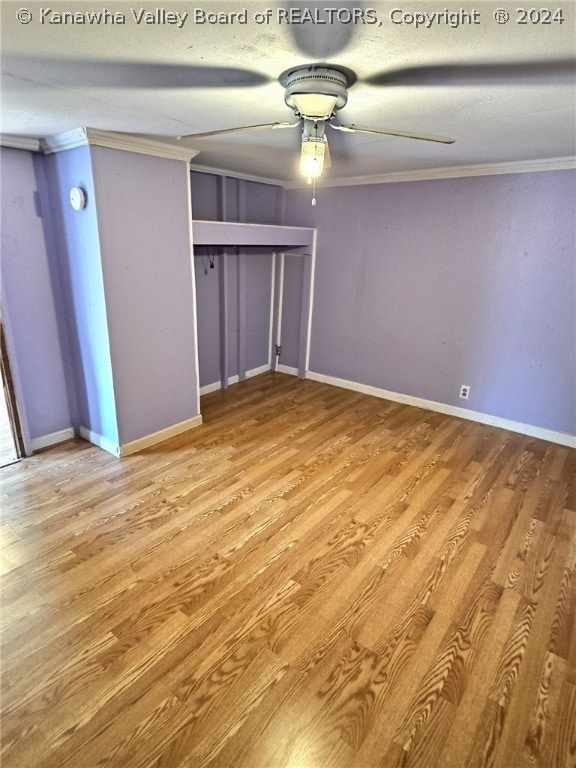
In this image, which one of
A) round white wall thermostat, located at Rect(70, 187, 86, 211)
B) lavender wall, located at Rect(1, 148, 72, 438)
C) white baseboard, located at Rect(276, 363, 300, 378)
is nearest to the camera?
round white wall thermostat, located at Rect(70, 187, 86, 211)

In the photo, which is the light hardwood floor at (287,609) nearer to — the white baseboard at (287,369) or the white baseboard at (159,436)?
the white baseboard at (159,436)

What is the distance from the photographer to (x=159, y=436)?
129 inches

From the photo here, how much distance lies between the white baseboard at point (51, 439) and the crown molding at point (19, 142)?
6.59 ft

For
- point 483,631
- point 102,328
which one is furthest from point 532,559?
point 102,328

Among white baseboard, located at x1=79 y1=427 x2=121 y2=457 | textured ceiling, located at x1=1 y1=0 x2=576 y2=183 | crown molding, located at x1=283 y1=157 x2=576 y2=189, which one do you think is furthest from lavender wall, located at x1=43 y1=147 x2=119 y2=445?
crown molding, located at x1=283 y1=157 x2=576 y2=189

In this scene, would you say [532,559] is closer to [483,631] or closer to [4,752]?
[483,631]

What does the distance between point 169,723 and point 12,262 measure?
2.81 metres

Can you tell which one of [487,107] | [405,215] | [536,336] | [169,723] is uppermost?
[487,107]

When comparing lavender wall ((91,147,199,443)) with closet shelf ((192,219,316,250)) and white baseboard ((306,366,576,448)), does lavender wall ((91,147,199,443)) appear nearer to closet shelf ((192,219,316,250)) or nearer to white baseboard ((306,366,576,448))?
closet shelf ((192,219,316,250))

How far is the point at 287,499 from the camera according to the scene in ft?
8.57

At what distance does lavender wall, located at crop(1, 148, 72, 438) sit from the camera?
2.66 m

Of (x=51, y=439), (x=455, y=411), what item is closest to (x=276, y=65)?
(x=51, y=439)

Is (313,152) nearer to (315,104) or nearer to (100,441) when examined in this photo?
(315,104)

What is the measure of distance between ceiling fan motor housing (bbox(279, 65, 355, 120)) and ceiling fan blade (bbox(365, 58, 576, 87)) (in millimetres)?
120
